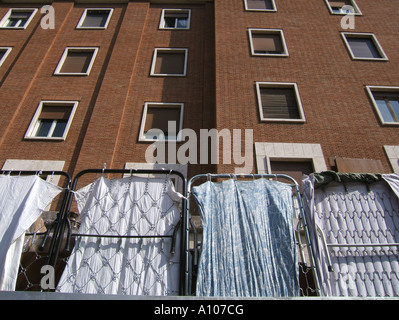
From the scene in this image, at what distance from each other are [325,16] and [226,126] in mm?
7005

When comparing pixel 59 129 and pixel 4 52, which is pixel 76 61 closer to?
pixel 4 52

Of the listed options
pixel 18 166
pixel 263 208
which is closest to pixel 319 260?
pixel 263 208

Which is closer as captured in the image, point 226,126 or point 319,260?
point 319,260

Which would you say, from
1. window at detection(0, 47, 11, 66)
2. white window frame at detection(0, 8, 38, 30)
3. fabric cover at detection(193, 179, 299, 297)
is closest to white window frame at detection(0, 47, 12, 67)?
window at detection(0, 47, 11, 66)

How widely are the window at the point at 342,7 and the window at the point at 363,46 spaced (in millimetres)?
1467

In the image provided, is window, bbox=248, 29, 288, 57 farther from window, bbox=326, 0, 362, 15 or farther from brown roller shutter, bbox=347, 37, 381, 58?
window, bbox=326, 0, 362, 15

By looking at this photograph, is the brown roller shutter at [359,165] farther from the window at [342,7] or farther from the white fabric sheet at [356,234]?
the window at [342,7]

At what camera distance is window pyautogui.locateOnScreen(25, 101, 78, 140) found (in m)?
8.53

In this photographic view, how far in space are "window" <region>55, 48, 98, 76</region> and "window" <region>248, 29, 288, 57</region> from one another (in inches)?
225

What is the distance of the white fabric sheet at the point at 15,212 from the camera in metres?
3.97

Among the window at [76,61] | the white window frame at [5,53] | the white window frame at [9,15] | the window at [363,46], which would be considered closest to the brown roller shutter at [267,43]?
the window at [363,46]

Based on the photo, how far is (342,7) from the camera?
11766 millimetres

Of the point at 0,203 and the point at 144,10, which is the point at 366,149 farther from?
the point at 144,10

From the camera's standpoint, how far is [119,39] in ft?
36.3
